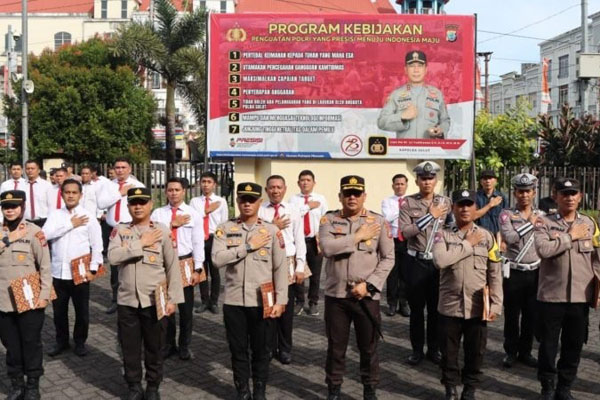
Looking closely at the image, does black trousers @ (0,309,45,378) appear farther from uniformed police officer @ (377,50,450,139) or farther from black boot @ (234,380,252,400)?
uniformed police officer @ (377,50,450,139)

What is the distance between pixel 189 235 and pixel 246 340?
1.68 meters

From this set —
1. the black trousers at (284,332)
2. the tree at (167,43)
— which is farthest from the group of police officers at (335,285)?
the tree at (167,43)

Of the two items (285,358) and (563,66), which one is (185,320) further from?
(563,66)

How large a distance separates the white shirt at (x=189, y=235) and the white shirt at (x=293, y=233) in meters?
0.67

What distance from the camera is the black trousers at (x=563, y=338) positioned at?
4.92 m

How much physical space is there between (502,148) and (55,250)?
11.8 m

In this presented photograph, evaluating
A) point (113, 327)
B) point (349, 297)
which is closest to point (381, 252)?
point (349, 297)

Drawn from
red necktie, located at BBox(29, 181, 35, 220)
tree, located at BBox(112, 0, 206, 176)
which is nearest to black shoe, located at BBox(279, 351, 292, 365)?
red necktie, located at BBox(29, 181, 35, 220)

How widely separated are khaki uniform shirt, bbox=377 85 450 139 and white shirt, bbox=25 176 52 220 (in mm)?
6594

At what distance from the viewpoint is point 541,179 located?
15.4 metres

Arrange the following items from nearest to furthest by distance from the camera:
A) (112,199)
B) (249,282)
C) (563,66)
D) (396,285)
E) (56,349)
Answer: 1. (249,282)
2. (56,349)
3. (396,285)
4. (112,199)
5. (563,66)

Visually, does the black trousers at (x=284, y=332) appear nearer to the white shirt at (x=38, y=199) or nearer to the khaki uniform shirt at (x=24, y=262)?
the khaki uniform shirt at (x=24, y=262)

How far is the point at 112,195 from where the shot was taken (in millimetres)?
8141

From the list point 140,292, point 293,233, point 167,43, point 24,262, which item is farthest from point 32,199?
point 167,43
